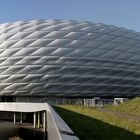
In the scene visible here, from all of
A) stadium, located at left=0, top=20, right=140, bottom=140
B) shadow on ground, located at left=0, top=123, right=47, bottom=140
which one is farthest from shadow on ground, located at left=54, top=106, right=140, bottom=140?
stadium, located at left=0, top=20, right=140, bottom=140

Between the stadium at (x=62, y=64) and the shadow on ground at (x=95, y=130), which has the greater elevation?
the stadium at (x=62, y=64)

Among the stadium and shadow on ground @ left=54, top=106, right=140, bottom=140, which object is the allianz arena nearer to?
the stadium

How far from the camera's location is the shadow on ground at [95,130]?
15.3 m

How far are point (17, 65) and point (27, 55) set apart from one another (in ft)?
5.67

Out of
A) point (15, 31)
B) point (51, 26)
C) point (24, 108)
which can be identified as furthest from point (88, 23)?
point (24, 108)

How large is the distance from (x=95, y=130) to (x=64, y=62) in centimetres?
3611

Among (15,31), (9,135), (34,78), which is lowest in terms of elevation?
(9,135)

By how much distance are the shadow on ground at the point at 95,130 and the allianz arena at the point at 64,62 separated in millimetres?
32069

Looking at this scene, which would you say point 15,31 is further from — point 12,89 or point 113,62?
point 113,62

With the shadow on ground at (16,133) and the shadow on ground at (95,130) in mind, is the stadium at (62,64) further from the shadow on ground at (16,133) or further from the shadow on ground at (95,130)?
the shadow on ground at (95,130)

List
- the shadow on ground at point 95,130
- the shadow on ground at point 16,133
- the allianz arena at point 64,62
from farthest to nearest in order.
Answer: the allianz arena at point 64,62
the shadow on ground at point 16,133
the shadow on ground at point 95,130

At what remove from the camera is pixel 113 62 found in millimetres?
55125

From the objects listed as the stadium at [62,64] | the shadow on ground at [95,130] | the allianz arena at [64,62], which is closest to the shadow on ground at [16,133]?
the shadow on ground at [95,130]

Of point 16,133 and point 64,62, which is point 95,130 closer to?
point 16,133
